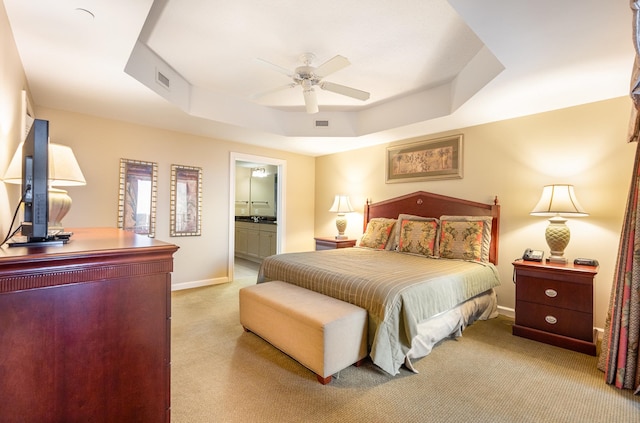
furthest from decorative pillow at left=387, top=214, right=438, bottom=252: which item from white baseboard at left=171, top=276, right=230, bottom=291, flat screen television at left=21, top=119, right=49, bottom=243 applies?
flat screen television at left=21, top=119, right=49, bottom=243

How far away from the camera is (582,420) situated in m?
1.71

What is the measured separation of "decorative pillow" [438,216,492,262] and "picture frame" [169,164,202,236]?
3.52 meters

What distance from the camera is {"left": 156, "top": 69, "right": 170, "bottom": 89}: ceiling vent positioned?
2.86 meters

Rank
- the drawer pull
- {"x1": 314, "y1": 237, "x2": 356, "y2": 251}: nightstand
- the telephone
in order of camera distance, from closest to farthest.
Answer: the drawer pull → the telephone → {"x1": 314, "y1": 237, "x2": 356, "y2": 251}: nightstand

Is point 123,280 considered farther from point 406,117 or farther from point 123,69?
point 406,117

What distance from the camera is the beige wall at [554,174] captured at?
281 centimetres

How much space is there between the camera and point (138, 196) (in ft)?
12.9

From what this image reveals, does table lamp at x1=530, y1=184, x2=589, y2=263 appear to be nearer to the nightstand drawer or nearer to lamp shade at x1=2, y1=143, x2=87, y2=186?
the nightstand drawer

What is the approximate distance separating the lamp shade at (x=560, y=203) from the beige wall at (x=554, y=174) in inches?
10.1

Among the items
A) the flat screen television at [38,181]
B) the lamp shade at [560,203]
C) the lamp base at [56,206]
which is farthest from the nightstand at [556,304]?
the lamp base at [56,206]

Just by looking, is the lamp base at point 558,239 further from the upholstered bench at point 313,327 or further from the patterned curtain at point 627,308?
the upholstered bench at point 313,327

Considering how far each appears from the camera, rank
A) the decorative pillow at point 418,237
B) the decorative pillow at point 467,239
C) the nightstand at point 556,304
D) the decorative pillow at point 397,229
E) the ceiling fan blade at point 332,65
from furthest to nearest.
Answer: the decorative pillow at point 397,229, the decorative pillow at point 418,237, the decorative pillow at point 467,239, the nightstand at point 556,304, the ceiling fan blade at point 332,65

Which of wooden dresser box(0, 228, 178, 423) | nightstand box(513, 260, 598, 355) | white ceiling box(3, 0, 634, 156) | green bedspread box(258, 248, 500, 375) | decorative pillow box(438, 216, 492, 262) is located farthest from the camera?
decorative pillow box(438, 216, 492, 262)

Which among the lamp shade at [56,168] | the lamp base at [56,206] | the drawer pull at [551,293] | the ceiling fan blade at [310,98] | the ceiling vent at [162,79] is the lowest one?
the drawer pull at [551,293]
